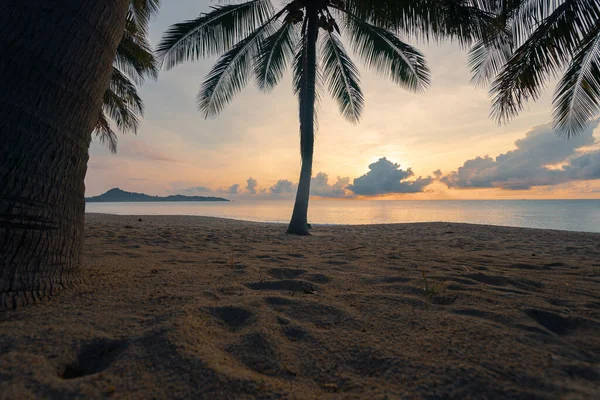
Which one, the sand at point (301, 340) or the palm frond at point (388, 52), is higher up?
the palm frond at point (388, 52)

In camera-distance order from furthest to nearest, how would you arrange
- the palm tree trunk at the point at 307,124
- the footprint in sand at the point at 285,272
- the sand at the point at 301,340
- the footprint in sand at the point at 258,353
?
the palm tree trunk at the point at 307,124 < the footprint in sand at the point at 285,272 < the footprint in sand at the point at 258,353 < the sand at the point at 301,340

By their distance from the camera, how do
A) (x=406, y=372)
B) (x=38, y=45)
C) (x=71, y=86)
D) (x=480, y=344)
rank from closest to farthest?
(x=406, y=372) → (x=480, y=344) → (x=38, y=45) → (x=71, y=86)

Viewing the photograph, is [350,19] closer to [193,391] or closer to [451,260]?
[451,260]

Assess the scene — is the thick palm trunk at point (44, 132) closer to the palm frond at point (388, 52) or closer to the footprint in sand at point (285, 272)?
the footprint in sand at point (285, 272)

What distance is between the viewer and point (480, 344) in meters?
1.12

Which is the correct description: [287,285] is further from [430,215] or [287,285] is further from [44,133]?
[430,215]

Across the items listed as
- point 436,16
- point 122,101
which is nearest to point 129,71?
point 122,101

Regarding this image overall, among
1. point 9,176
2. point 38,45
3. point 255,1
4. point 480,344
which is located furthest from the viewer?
point 255,1

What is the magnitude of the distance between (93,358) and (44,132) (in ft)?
3.64

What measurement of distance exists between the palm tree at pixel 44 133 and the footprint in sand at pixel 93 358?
0.55 meters

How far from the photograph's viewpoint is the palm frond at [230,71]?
7.39m

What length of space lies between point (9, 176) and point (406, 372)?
183 cm

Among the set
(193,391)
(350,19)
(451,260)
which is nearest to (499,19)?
(350,19)

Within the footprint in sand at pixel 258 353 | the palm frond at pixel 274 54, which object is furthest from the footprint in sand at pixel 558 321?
the palm frond at pixel 274 54
